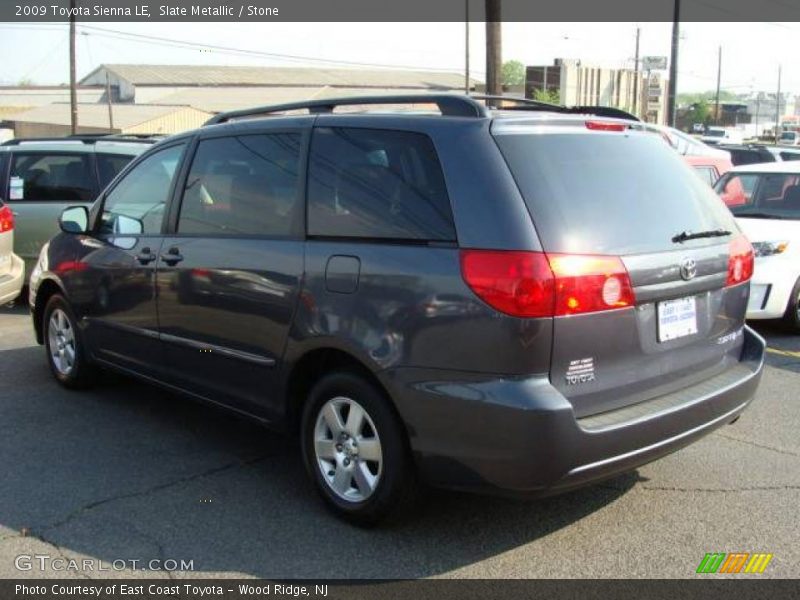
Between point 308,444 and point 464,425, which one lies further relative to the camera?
point 308,444

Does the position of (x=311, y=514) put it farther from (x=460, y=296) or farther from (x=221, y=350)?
(x=460, y=296)

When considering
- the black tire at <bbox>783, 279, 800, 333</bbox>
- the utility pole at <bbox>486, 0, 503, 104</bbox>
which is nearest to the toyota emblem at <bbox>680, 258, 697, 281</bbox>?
the black tire at <bbox>783, 279, 800, 333</bbox>

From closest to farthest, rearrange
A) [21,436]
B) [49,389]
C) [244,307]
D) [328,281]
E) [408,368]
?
1. [408,368]
2. [328,281]
3. [244,307]
4. [21,436]
5. [49,389]

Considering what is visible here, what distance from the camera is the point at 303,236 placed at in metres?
3.98

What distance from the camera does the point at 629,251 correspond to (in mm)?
3461

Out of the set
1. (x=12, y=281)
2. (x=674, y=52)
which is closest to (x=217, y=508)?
(x=12, y=281)

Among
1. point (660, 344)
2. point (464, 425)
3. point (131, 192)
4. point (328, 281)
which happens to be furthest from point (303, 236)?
point (131, 192)

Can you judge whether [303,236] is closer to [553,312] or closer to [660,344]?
[553,312]

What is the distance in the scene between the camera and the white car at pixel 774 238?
7.68 m

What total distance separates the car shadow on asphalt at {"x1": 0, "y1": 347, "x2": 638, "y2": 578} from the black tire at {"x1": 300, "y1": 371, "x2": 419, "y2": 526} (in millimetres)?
100

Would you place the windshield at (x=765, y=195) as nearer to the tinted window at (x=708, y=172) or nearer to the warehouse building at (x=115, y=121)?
the tinted window at (x=708, y=172)

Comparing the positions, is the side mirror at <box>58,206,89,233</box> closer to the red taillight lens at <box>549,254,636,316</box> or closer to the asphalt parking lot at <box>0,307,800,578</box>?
the asphalt parking lot at <box>0,307,800,578</box>

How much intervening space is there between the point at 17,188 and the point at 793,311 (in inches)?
320

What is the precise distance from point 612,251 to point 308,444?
1660mm
